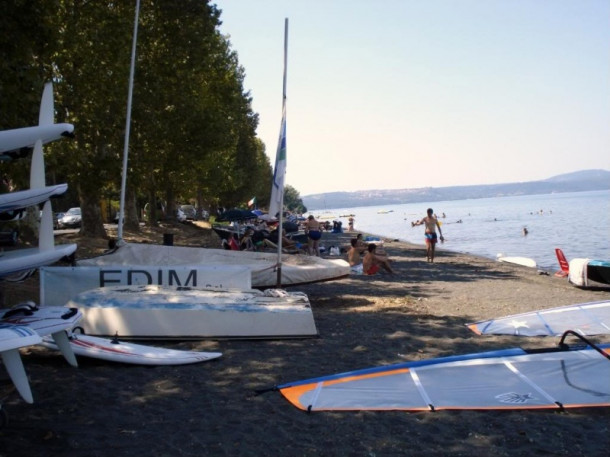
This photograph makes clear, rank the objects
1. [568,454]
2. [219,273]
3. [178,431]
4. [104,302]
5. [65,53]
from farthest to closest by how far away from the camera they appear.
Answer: [65,53] → [219,273] → [104,302] → [178,431] → [568,454]

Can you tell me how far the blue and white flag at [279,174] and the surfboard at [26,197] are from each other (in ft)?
16.4

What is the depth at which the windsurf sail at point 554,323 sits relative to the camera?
9102mm

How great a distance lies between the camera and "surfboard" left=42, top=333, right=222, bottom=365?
24.0 ft

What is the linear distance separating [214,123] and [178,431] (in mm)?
26177

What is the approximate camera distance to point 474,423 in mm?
5371

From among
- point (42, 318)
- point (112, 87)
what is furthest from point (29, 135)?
point (112, 87)

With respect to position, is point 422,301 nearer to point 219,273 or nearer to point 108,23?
point 219,273

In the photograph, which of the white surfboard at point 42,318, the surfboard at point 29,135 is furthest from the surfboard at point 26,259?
the surfboard at point 29,135

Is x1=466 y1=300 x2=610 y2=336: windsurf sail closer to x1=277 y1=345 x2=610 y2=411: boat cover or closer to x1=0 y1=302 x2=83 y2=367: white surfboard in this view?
x1=277 y1=345 x2=610 y2=411: boat cover

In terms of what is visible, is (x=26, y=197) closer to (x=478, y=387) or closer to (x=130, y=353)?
(x=130, y=353)

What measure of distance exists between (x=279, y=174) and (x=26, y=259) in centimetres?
551

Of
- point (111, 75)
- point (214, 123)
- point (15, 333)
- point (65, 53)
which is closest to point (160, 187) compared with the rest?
point (214, 123)

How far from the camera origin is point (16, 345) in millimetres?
4785

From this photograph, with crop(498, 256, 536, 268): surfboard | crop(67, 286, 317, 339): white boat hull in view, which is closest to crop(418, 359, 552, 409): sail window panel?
crop(67, 286, 317, 339): white boat hull
